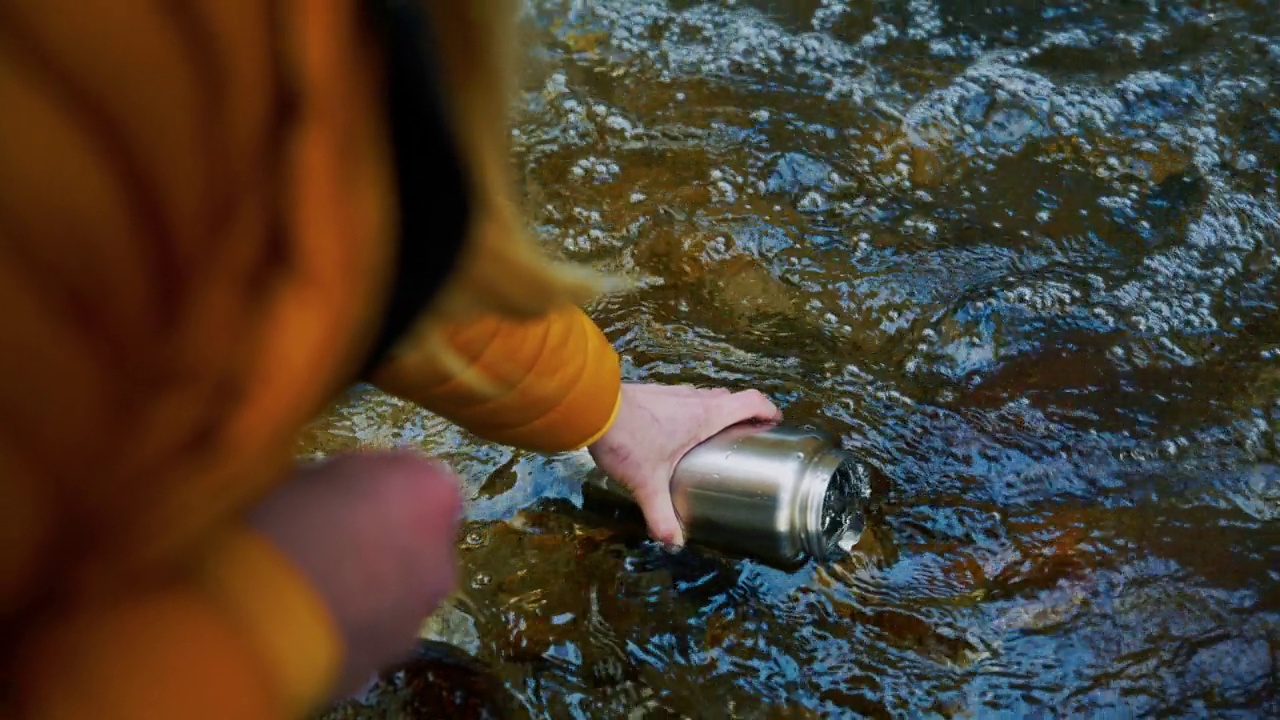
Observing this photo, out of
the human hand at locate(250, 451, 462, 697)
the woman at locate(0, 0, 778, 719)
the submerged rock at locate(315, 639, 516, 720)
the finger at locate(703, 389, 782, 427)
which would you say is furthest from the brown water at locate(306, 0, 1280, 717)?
the woman at locate(0, 0, 778, 719)

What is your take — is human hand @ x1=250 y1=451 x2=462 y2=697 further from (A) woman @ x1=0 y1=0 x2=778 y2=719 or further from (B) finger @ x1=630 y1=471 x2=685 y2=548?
(B) finger @ x1=630 y1=471 x2=685 y2=548

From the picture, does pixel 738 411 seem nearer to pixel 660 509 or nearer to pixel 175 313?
pixel 660 509

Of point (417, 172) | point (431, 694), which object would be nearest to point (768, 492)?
point (431, 694)

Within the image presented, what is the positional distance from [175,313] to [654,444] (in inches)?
27.4

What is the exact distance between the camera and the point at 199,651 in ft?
1.49

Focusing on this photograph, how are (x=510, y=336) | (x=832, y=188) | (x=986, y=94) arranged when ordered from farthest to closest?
(x=986, y=94) < (x=832, y=188) < (x=510, y=336)

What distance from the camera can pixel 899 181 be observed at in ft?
5.44

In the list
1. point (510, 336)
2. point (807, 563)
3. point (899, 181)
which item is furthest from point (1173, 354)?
point (510, 336)

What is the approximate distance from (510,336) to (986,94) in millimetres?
1335

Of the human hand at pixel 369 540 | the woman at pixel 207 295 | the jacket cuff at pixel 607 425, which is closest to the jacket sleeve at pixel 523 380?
the jacket cuff at pixel 607 425

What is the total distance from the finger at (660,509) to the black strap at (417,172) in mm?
551

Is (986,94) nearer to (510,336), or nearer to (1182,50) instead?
(1182,50)

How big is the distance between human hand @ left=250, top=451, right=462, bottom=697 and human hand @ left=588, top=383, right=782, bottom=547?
411mm

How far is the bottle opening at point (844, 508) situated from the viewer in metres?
1.04
